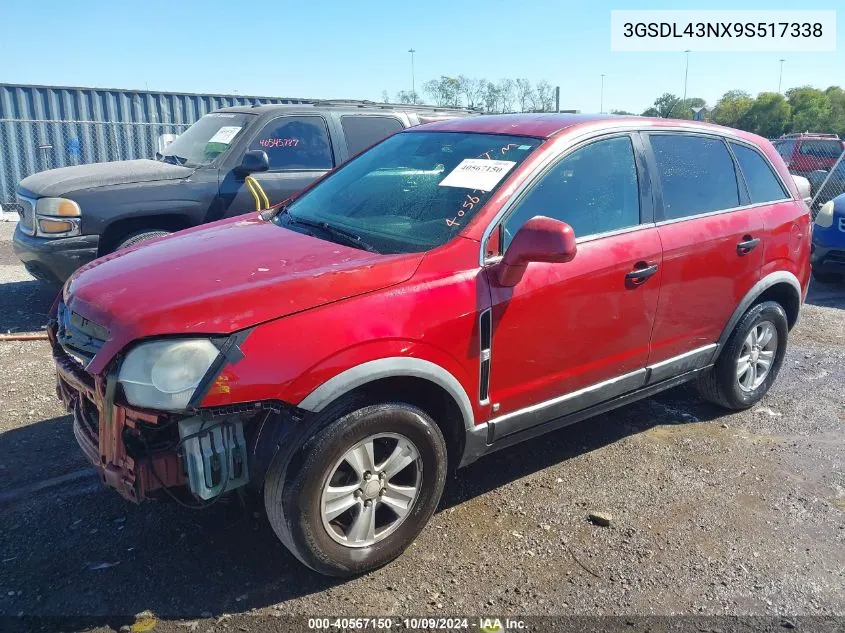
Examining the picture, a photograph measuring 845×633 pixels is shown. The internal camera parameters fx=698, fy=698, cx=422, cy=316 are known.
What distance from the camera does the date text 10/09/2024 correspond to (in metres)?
2.61

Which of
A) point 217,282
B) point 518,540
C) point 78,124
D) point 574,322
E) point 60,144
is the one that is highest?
point 78,124

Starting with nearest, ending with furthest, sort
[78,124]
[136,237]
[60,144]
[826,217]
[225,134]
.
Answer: [136,237], [225,134], [826,217], [78,124], [60,144]

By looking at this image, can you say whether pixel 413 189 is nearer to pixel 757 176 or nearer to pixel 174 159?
pixel 757 176

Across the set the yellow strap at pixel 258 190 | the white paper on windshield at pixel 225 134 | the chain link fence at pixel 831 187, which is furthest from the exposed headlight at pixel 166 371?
the chain link fence at pixel 831 187

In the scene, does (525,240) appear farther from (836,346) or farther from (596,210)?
(836,346)

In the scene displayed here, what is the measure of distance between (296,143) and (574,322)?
14.3 ft

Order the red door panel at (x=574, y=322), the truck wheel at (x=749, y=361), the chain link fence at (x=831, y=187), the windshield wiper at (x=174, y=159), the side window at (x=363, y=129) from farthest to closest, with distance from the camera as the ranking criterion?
the chain link fence at (x=831, y=187)
the side window at (x=363, y=129)
the windshield wiper at (x=174, y=159)
the truck wheel at (x=749, y=361)
the red door panel at (x=574, y=322)

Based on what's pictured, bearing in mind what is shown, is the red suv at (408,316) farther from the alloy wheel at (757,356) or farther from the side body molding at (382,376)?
the alloy wheel at (757,356)

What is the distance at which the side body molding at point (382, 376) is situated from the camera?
2529 millimetres

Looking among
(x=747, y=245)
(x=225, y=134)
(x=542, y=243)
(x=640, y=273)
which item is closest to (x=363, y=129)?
(x=225, y=134)

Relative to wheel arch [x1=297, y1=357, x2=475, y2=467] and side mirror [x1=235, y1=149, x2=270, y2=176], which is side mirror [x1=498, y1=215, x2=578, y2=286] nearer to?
wheel arch [x1=297, y1=357, x2=475, y2=467]

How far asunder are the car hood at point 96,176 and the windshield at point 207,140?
0.82ft

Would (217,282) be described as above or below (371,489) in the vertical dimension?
above

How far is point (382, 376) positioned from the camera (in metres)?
2.65
